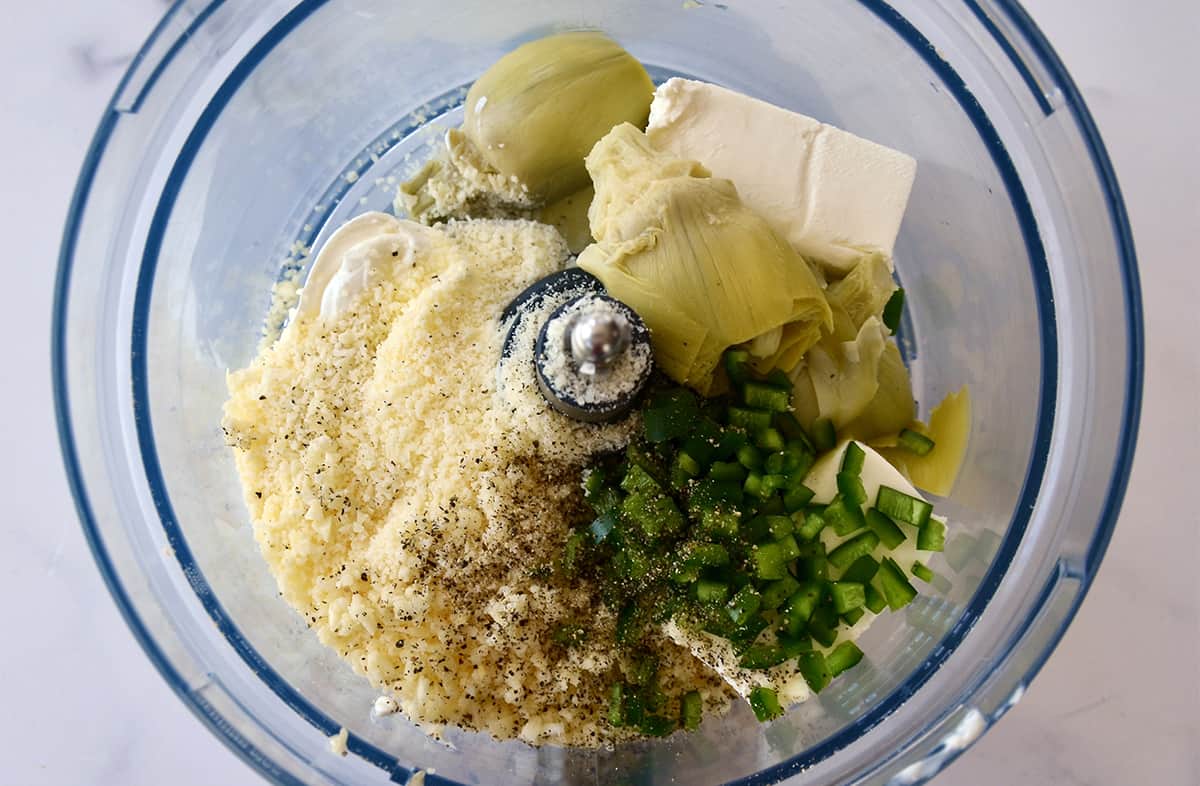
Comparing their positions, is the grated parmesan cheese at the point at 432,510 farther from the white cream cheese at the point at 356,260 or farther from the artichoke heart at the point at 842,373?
the artichoke heart at the point at 842,373

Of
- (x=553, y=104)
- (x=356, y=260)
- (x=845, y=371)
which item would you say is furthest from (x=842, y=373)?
(x=356, y=260)

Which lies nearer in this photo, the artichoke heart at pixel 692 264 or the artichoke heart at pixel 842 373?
the artichoke heart at pixel 692 264

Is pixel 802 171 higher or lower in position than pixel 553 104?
lower

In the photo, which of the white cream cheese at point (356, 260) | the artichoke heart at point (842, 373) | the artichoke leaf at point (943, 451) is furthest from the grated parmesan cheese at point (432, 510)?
the artichoke leaf at point (943, 451)

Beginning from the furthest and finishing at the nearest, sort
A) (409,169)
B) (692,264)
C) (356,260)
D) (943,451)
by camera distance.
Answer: (409,169)
(943,451)
(356,260)
(692,264)

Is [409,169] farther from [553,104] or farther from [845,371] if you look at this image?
[845,371]

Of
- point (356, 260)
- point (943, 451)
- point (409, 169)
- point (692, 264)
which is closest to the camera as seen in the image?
point (692, 264)
